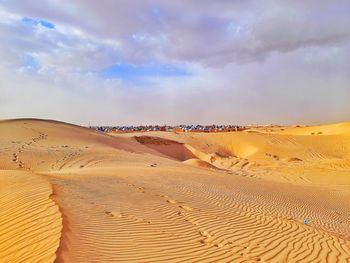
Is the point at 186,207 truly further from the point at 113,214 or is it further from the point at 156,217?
the point at 113,214

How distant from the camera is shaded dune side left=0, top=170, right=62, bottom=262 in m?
5.80

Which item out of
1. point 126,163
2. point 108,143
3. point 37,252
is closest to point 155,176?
point 126,163

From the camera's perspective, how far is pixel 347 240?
396 inches

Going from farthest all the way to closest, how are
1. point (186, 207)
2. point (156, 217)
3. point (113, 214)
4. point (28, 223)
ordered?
point (186, 207)
point (156, 217)
point (113, 214)
point (28, 223)

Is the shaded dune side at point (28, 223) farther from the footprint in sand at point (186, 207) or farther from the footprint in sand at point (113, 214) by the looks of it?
the footprint in sand at point (186, 207)

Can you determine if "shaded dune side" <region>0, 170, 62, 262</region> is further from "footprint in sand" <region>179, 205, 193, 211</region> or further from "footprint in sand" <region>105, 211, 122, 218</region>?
"footprint in sand" <region>179, 205, 193, 211</region>

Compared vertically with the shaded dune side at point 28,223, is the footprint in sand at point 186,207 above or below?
below

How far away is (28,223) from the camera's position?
7.08 meters

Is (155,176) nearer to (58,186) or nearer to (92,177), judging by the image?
(92,177)

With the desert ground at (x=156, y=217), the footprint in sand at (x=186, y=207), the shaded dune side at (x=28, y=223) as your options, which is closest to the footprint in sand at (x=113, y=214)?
the desert ground at (x=156, y=217)

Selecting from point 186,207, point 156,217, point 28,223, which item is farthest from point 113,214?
point 186,207

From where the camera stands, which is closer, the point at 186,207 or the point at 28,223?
the point at 28,223

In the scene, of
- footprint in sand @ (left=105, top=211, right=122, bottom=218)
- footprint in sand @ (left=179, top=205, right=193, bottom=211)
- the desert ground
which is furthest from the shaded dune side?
footprint in sand @ (left=179, top=205, right=193, bottom=211)

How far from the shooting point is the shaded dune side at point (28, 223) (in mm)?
5805
